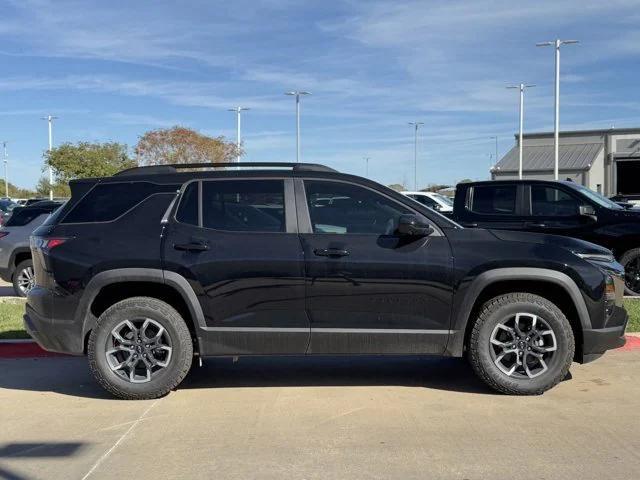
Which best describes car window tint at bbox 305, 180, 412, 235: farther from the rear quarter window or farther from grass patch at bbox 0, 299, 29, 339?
grass patch at bbox 0, 299, 29, 339

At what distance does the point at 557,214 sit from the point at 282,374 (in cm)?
574

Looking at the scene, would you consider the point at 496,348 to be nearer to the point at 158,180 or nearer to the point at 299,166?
the point at 299,166

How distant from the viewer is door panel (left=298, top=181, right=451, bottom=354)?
5.62 m

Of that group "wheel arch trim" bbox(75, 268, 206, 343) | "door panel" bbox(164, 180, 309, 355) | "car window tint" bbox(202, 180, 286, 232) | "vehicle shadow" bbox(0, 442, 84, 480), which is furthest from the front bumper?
"vehicle shadow" bbox(0, 442, 84, 480)

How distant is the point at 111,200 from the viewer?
6.00m

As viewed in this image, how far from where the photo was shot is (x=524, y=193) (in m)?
10.7

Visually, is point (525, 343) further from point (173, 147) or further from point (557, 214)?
point (173, 147)

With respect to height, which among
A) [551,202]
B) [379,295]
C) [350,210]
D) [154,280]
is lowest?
[379,295]

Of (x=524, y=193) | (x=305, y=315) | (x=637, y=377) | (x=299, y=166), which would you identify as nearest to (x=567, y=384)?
(x=637, y=377)

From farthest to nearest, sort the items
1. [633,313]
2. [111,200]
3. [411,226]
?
[633,313]
[111,200]
[411,226]

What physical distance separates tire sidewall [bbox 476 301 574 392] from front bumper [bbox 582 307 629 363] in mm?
140

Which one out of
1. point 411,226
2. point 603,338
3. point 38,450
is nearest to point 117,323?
point 38,450

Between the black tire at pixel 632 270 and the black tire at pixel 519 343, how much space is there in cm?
525

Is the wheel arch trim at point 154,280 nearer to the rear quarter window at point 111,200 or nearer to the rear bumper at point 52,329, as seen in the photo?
the rear bumper at point 52,329
